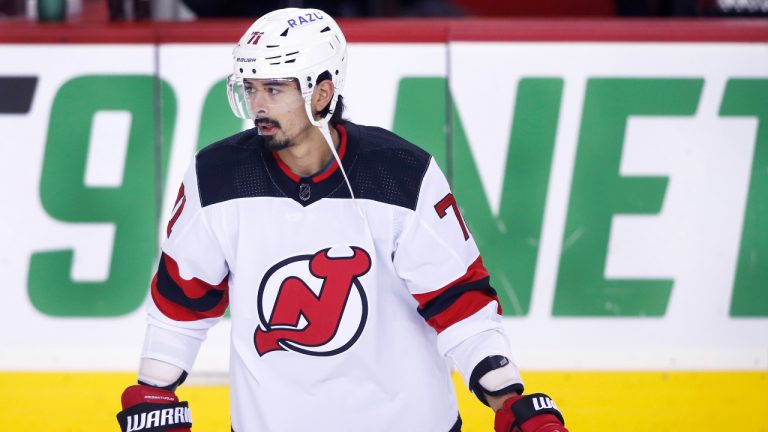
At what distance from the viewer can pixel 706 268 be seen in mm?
4129

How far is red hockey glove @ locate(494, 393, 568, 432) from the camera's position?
227cm

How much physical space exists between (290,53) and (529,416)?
84cm

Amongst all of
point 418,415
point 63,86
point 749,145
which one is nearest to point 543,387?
point 749,145

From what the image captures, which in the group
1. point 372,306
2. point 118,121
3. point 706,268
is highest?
point 372,306

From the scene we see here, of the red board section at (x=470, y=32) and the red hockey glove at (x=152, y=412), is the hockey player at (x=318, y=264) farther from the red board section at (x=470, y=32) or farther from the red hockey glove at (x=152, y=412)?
the red board section at (x=470, y=32)

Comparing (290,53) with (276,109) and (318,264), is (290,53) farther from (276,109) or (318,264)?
(318,264)

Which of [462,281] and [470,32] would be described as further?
[470,32]

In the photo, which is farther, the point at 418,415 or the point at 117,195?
the point at 117,195

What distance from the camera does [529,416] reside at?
227 centimetres

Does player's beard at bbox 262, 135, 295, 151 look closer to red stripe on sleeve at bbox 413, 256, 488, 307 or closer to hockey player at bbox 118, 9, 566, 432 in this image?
hockey player at bbox 118, 9, 566, 432

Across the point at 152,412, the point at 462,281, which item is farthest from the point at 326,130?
the point at 152,412

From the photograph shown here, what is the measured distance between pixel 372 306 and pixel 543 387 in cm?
173

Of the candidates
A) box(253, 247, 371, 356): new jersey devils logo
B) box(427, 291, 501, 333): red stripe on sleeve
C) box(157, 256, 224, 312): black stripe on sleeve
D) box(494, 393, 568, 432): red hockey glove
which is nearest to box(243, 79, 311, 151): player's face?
box(253, 247, 371, 356): new jersey devils logo

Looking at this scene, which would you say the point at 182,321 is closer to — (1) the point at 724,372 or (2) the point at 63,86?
(2) the point at 63,86
